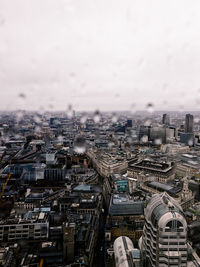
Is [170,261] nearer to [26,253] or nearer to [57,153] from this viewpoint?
[26,253]

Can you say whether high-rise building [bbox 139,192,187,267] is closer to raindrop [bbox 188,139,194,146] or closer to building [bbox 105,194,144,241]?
building [bbox 105,194,144,241]

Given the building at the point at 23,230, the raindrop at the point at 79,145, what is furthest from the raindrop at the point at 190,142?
the building at the point at 23,230

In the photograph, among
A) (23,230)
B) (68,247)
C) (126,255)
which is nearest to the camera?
(126,255)

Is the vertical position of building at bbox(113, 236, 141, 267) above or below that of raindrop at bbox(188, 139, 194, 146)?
above

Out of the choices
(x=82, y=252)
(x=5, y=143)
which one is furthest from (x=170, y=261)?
(x=5, y=143)

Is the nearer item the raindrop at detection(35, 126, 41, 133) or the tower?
the tower

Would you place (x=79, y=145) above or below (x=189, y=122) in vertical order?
below

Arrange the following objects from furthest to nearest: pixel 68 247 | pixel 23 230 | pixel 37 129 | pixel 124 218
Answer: pixel 37 129, pixel 124 218, pixel 23 230, pixel 68 247

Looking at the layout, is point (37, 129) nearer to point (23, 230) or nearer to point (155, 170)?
point (155, 170)

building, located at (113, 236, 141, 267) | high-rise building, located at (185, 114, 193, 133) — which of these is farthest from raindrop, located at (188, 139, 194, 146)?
building, located at (113, 236, 141, 267)

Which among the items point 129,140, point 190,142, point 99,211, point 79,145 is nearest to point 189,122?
point 190,142

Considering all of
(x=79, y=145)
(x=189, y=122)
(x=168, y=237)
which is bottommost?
(x=79, y=145)
